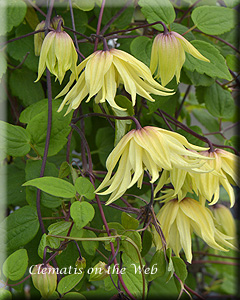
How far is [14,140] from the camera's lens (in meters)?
0.44

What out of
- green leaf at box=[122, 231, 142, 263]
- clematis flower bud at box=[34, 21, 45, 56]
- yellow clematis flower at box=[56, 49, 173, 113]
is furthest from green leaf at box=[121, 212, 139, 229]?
Answer: clematis flower bud at box=[34, 21, 45, 56]

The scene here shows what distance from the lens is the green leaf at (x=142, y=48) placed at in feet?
1.62

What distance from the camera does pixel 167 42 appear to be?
42 cm

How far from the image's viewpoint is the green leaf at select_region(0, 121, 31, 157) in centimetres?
44

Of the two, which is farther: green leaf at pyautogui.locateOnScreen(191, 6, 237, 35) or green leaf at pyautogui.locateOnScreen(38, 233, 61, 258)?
green leaf at pyautogui.locateOnScreen(191, 6, 237, 35)

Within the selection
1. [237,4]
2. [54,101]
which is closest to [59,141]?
[54,101]

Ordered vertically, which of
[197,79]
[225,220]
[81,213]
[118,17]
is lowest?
[225,220]

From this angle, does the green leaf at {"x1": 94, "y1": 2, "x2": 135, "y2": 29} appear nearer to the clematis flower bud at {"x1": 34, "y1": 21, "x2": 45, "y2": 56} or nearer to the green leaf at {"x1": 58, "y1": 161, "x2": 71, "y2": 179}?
the clematis flower bud at {"x1": 34, "y1": 21, "x2": 45, "y2": 56}

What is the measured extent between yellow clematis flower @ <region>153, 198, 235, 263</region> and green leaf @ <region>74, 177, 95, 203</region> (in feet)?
0.33

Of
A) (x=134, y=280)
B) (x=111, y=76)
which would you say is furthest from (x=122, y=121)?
(x=134, y=280)

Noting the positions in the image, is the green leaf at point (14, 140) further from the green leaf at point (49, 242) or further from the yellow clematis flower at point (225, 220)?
the yellow clematis flower at point (225, 220)

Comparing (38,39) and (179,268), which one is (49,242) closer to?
(179,268)

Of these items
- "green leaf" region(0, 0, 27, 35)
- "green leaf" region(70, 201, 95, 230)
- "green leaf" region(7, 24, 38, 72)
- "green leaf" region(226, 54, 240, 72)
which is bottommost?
"green leaf" region(70, 201, 95, 230)

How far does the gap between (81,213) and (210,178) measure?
0.15 metres
